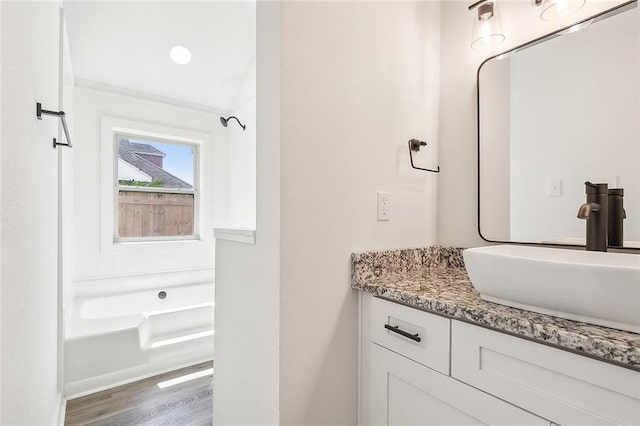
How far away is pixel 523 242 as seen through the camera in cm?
123

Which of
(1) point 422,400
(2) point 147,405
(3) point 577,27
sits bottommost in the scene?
(2) point 147,405

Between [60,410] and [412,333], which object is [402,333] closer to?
[412,333]

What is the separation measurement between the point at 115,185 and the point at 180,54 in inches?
53.2

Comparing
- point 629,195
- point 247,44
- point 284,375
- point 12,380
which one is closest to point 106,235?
point 247,44

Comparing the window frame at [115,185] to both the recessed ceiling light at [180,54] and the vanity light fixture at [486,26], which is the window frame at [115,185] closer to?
the recessed ceiling light at [180,54]

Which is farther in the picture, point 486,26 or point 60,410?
point 60,410

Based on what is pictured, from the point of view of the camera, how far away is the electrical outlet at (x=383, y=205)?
124 cm

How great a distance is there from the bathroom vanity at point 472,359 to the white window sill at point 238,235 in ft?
1.26

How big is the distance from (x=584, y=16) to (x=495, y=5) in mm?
314

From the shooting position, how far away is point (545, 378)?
0.71m

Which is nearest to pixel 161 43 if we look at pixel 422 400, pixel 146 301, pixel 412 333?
pixel 146 301

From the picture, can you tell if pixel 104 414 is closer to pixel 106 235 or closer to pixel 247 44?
pixel 106 235

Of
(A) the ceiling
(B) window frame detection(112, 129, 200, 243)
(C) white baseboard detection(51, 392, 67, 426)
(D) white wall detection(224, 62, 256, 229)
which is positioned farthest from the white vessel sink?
(B) window frame detection(112, 129, 200, 243)

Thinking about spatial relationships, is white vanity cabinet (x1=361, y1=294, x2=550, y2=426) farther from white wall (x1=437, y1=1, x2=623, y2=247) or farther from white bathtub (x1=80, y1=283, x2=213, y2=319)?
white bathtub (x1=80, y1=283, x2=213, y2=319)
